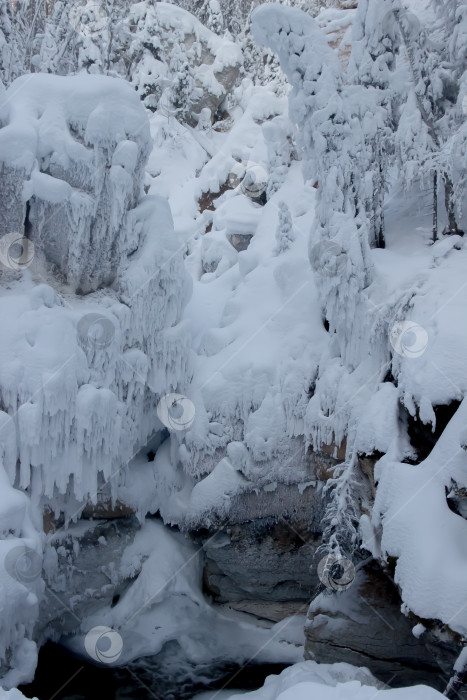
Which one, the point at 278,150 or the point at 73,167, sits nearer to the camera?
the point at 73,167

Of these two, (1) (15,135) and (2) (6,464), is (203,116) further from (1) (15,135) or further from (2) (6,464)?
(2) (6,464)

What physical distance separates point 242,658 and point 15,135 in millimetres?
9394

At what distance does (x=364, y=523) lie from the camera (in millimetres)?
8031

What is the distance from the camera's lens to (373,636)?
8648 millimetres
